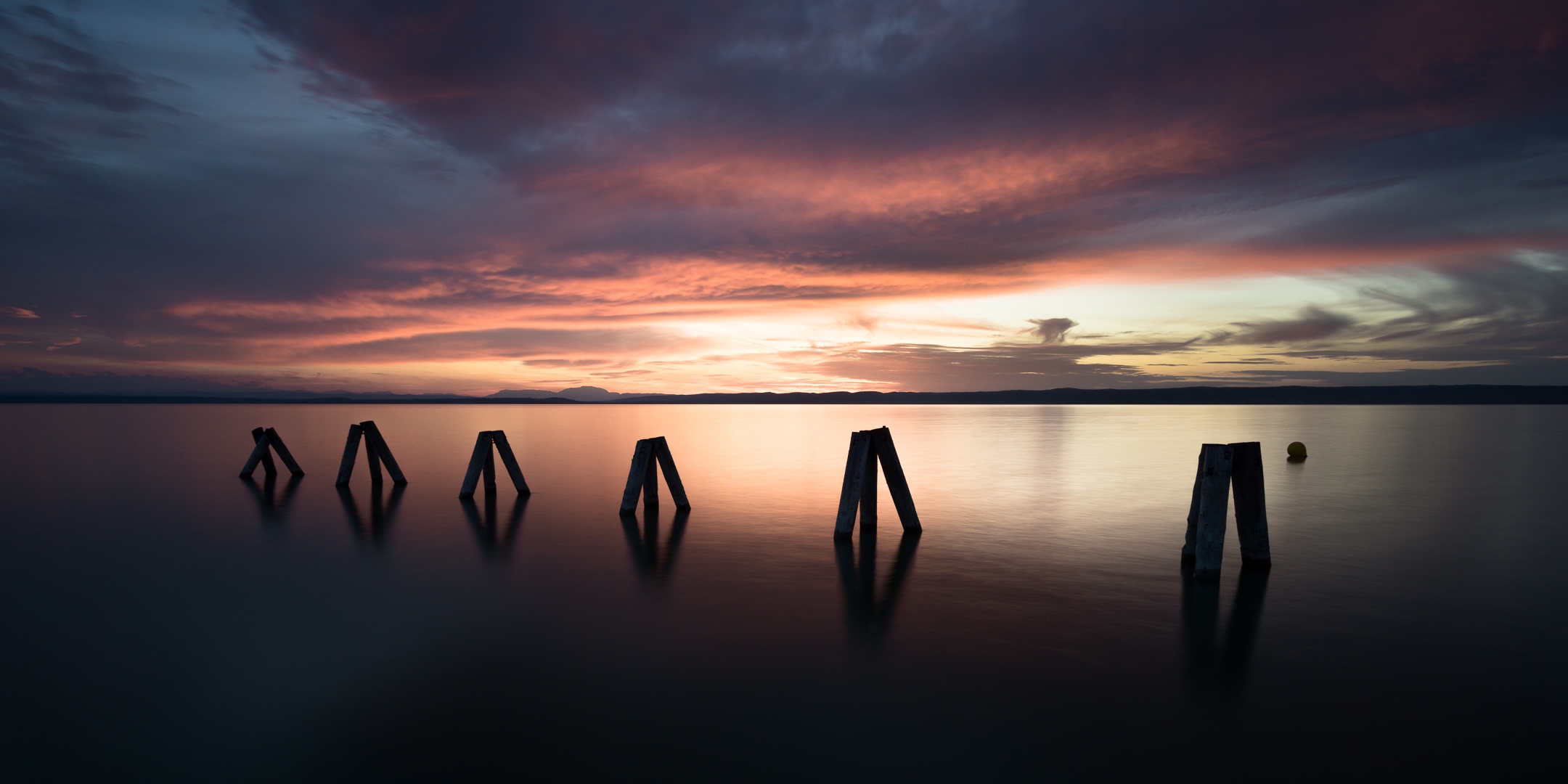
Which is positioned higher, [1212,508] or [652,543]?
[1212,508]

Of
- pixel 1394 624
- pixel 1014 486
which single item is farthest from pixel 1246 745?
pixel 1014 486

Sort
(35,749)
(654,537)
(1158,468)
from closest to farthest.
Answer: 1. (35,749)
2. (654,537)
3. (1158,468)

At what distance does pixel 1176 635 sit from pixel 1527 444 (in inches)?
1735

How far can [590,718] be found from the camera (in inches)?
216

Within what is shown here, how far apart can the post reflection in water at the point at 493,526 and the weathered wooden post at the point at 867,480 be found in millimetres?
5378

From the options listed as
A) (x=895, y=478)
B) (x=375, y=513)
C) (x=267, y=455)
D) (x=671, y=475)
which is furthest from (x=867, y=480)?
(x=267, y=455)

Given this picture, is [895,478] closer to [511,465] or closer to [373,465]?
[511,465]

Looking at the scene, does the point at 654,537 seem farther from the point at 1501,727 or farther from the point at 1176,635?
the point at 1501,727

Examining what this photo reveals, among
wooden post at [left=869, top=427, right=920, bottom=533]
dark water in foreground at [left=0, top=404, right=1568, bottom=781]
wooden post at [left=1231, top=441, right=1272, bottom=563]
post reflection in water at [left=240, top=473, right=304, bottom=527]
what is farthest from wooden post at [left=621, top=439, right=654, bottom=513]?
wooden post at [left=1231, top=441, right=1272, bottom=563]

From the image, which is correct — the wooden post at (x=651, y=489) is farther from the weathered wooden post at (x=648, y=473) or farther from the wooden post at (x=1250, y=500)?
the wooden post at (x=1250, y=500)

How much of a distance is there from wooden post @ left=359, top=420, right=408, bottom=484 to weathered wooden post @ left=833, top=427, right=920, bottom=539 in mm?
13605

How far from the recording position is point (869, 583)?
31.1 ft

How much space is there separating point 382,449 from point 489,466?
12.2 ft

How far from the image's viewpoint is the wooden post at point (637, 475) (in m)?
14.8
